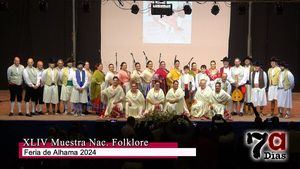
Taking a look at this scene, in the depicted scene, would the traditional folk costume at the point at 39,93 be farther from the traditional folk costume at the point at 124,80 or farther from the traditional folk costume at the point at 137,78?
the traditional folk costume at the point at 137,78

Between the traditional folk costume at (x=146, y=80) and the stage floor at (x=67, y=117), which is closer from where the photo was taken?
the stage floor at (x=67, y=117)

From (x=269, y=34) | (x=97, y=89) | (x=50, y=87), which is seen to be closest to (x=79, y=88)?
(x=97, y=89)

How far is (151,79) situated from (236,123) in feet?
11.2

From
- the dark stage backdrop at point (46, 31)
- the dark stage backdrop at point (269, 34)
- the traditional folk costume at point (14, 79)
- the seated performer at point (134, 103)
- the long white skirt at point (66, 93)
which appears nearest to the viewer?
the traditional folk costume at point (14, 79)

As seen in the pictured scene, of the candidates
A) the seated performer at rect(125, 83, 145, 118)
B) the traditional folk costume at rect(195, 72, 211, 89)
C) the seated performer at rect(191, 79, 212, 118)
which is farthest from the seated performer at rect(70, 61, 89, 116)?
the traditional folk costume at rect(195, 72, 211, 89)

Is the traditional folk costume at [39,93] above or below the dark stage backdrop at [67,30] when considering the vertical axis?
below

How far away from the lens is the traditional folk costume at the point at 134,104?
11312 mm

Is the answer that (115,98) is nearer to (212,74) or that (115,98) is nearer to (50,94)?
(50,94)

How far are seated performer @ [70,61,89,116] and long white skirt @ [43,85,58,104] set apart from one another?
0.40 meters

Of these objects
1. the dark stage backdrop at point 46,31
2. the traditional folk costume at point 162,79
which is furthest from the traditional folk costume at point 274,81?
the dark stage backdrop at point 46,31

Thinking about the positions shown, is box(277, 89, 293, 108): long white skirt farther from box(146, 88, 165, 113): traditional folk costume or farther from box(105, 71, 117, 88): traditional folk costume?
box(105, 71, 117, 88): traditional folk costume

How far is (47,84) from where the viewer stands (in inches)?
454

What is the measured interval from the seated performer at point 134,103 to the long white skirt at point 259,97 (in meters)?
2.87

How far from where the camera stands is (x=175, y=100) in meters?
11.4
